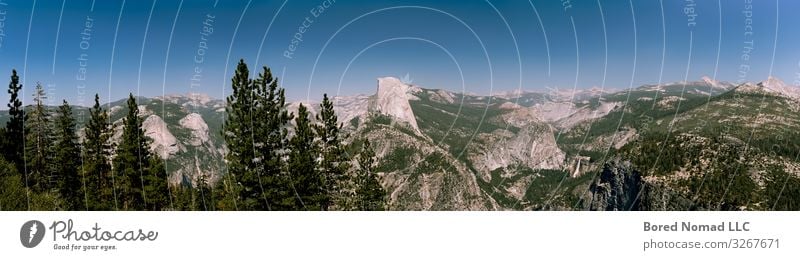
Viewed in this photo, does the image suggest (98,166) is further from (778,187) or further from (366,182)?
(778,187)

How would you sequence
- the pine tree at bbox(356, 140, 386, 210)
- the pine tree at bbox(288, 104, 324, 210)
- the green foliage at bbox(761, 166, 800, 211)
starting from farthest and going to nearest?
the green foliage at bbox(761, 166, 800, 211), the pine tree at bbox(356, 140, 386, 210), the pine tree at bbox(288, 104, 324, 210)

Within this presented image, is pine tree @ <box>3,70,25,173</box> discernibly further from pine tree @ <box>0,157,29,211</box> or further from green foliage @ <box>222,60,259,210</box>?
green foliage @ <box>222,60,259,210</box>

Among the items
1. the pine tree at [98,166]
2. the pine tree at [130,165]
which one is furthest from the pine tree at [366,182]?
the pine tree at [98,166]

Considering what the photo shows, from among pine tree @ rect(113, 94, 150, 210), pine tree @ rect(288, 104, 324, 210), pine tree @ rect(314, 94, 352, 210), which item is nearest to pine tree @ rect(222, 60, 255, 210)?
pine tree @ rect(288, 104, 324, 210)

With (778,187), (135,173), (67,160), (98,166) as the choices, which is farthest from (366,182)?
(778,187)

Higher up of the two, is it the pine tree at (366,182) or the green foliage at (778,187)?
the pine tree at (366,182)

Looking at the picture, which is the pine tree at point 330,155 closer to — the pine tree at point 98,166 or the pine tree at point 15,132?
the pine tree at point 98,166

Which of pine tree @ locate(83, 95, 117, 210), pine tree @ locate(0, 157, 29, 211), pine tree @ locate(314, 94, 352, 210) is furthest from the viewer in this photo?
pine tree @ locate(83, 95, 117, 210)
